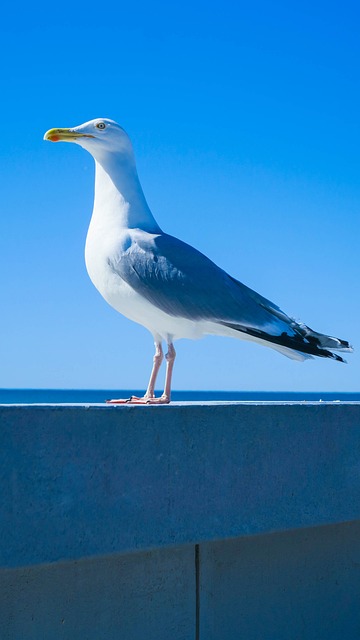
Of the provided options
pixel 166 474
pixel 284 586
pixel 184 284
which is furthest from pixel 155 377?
pixel 284 586

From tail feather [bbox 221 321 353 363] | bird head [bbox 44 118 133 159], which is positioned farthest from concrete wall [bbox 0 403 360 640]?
bird head [bbox 44 118 133 159]

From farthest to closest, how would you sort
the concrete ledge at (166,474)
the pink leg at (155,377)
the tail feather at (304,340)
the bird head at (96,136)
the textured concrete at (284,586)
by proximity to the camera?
the bird head at (96,136) < the tail feather at (304,340) < the pink leg at (155,377) < the textured concrete at (284,586) < the concrete ledge at (166,474)

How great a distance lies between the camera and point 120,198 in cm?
470

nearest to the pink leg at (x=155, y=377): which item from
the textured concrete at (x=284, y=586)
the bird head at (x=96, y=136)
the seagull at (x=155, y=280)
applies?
the seagull at (x=155, y=280)

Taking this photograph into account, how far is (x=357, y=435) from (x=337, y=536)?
650 mm

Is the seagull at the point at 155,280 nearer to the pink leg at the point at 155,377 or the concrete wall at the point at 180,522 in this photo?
the pink leg at the point at 155,377

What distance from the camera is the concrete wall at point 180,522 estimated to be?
10.2ft

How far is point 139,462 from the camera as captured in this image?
132 inches

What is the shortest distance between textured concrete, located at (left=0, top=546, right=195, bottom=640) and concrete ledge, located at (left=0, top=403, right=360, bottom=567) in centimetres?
28

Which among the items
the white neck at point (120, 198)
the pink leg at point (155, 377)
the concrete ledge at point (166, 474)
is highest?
the white neck at point (120, 198)

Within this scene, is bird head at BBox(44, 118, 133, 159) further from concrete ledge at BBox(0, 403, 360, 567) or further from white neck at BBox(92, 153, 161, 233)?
concrete ledge at BBox(0, 403, 360, 567)

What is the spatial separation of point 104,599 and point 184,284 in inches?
69.5

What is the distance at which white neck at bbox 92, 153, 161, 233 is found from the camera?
183 inches

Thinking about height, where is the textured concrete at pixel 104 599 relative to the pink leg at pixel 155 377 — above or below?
below
